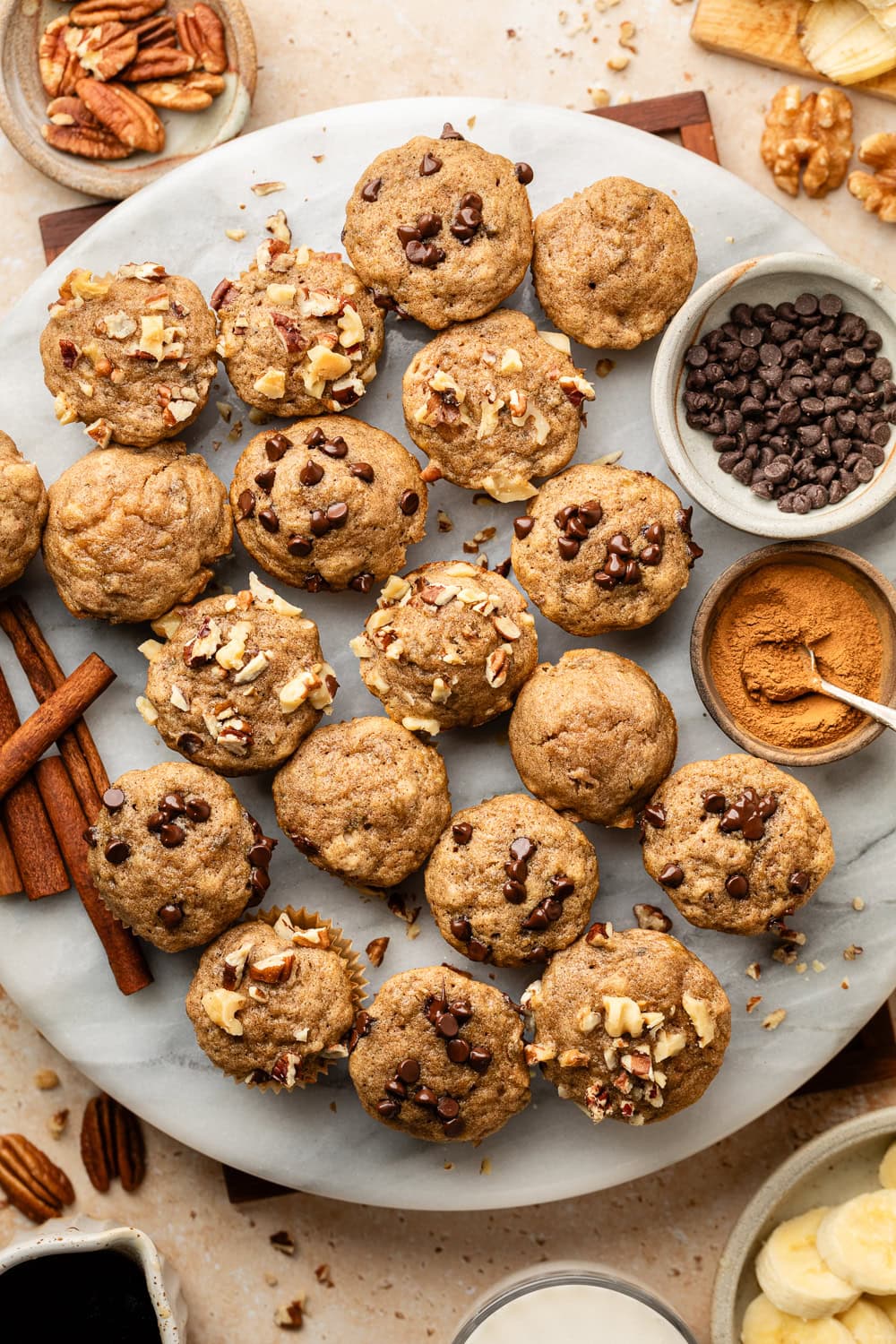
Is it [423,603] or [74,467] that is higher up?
[74,467]

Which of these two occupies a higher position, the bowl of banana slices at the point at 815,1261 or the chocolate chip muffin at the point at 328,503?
the chocolate chip muffin at the point at 328,503

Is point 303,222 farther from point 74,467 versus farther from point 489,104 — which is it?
point 74,467

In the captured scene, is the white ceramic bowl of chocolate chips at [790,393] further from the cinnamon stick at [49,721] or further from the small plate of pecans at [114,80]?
the cinnamon stick at [49,721]

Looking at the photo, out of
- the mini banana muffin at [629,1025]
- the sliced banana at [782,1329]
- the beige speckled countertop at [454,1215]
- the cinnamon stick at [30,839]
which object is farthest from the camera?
the beige speckled countertop at [454,1215]

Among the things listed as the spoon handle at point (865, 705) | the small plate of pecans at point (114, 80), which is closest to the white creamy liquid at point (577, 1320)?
the spoon handle at point (865, 705)

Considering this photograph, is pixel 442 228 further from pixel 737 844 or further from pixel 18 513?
pixel 737 844

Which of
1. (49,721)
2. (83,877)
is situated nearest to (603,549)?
(49,721)

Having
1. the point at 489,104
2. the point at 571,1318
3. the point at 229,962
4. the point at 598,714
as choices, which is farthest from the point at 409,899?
the point at 489,104
